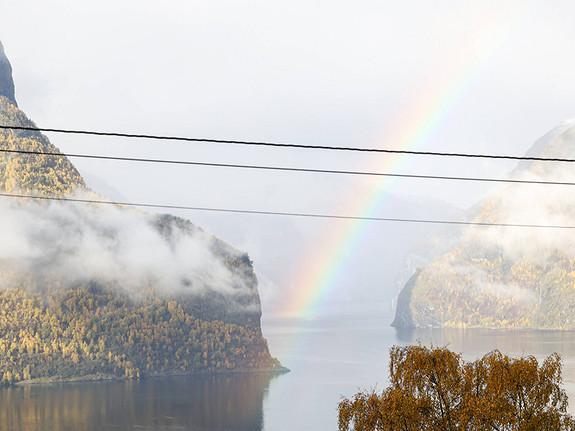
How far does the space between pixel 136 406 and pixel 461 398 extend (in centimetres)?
12396

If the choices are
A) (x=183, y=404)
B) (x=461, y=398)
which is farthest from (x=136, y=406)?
(x=461, y=398)

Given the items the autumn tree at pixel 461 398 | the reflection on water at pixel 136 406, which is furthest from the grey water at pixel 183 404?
the autumn tree at pixel 461 398

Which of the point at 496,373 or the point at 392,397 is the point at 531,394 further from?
the point at 392,397

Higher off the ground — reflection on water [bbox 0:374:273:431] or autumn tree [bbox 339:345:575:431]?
autumn tree [bbox 339:345:575:431]

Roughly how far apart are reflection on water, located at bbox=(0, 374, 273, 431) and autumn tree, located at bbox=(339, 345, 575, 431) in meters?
93.4

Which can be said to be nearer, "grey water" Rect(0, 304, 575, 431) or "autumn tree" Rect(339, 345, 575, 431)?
"autumn tree" Rect(339, 345, 575, 431)

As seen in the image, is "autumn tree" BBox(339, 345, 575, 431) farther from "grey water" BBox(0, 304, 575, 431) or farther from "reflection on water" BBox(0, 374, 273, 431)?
"reflection on water" BBox(0, 374, 273, 431)

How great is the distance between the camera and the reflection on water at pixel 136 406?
447 ft

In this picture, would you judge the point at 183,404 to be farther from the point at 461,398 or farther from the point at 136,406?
the point at 461,398

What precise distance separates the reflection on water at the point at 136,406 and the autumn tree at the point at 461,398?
93364 mm

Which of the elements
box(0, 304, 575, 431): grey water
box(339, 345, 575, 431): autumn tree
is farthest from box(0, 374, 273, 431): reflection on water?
box(339, 345, 575, 431): autumn tree

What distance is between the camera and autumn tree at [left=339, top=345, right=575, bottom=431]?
39844mm

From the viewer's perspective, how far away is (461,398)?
137 feet

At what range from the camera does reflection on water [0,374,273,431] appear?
5364 inches
